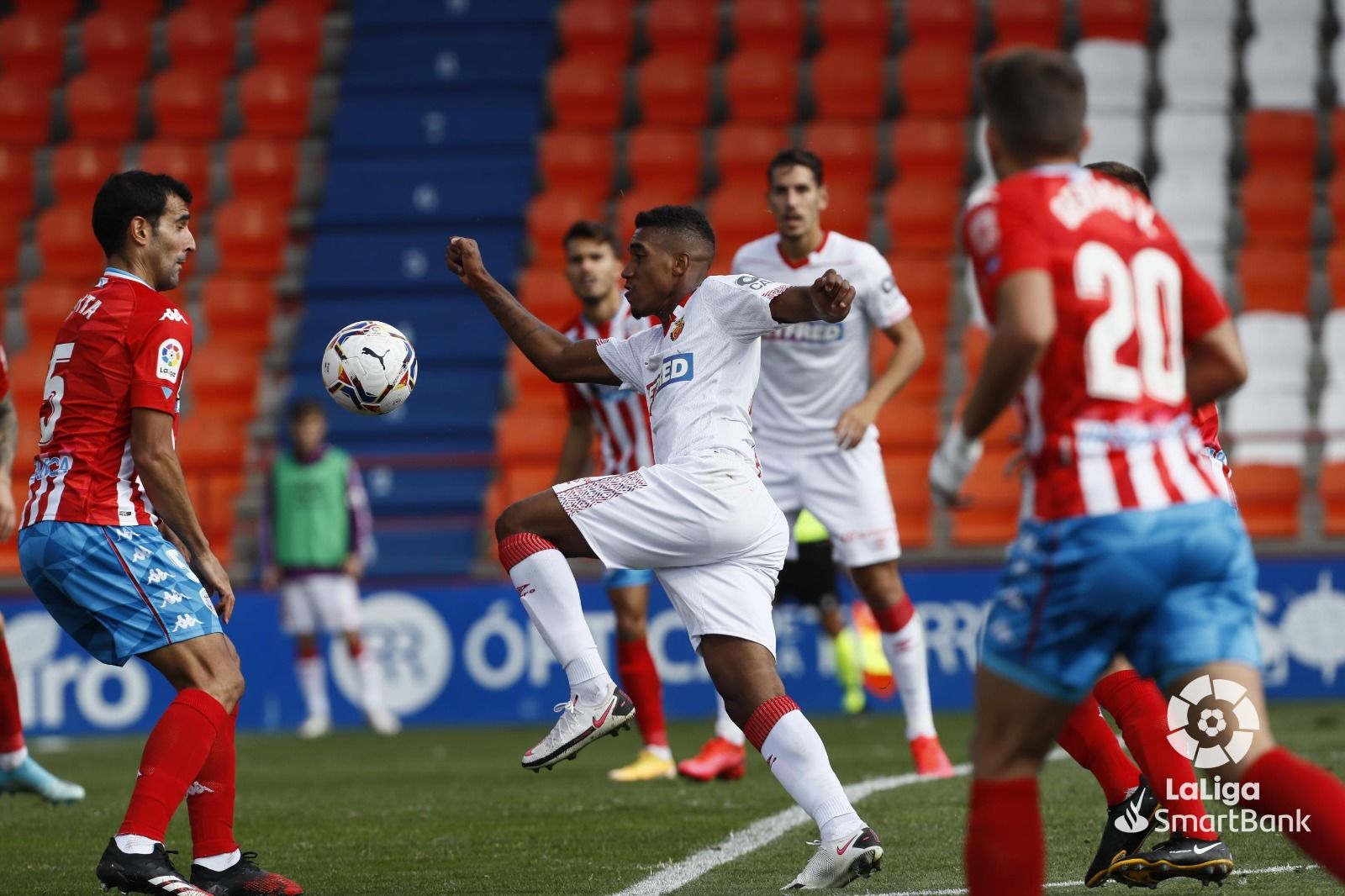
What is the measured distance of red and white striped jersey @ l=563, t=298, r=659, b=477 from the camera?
8477 millimetres

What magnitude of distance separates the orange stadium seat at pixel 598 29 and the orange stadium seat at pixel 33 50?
5930 millimetres

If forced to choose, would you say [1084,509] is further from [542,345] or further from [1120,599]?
[542,345]

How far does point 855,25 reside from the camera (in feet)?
60.5

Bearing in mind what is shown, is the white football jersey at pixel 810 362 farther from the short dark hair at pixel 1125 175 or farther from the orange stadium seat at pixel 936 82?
the orange stadium seat at pixel 936 82

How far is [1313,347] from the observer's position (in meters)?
15.0

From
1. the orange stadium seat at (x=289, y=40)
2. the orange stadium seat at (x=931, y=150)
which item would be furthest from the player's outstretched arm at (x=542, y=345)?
the orange stadium seat at (x=289, y=40)

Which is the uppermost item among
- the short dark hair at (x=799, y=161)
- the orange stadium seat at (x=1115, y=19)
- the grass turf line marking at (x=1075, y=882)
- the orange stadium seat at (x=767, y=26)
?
the orange stadium seat at (x=767, y=26)

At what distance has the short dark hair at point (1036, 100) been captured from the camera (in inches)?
147

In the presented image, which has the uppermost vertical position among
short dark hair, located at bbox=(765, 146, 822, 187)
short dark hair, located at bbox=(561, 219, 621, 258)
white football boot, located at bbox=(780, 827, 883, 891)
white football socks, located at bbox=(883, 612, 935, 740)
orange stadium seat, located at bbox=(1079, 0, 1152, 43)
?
orange stadium seat, located at bbox=(1079, 0, 1152, 43)

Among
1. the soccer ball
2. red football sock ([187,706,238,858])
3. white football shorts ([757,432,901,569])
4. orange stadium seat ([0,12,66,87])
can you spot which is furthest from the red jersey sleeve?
orange stadium seat ([0,12,66,87])

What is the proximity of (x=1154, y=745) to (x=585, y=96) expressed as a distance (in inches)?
554

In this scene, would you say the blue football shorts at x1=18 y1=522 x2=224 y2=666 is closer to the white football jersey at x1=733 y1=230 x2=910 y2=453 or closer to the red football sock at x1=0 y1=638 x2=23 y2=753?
the red football sock at x1=0 y1=638 x2=23 y2=753

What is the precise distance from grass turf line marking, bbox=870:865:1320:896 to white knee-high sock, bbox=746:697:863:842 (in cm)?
26

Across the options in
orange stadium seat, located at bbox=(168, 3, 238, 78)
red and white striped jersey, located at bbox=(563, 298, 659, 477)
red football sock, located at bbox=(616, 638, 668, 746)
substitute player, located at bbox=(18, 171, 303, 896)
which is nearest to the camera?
substitute player, located at bbox=(18, 171, 303, 896)
